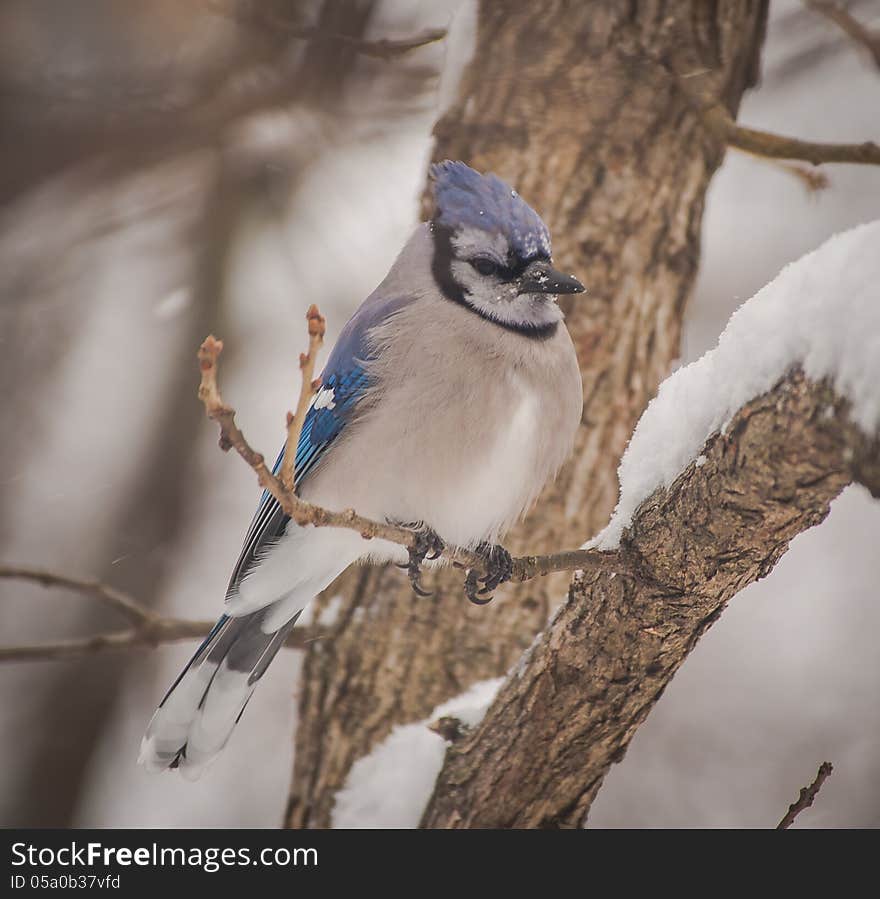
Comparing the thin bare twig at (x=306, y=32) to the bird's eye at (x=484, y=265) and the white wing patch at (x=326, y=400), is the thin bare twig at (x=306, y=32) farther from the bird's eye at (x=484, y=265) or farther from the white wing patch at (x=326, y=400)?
the white wing patch at (x=326, y=400)

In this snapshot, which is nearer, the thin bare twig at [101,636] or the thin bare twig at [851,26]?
the thin bare twig at [101,636]

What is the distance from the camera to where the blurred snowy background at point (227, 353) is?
3.42m

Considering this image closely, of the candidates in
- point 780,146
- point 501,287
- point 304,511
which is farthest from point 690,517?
point 780,146

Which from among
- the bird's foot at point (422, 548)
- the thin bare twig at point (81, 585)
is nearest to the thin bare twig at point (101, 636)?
the thin bare twig at point (81, 585)

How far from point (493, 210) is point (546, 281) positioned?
22 cm

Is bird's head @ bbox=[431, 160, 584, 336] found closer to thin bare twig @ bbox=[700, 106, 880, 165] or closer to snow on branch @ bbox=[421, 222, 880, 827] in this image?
snow on branch @ bbox=[421, 222, 880, 827]

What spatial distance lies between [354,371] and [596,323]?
2.79 ft

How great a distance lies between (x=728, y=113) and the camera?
9.75 ft

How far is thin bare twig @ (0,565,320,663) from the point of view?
2.58 metres

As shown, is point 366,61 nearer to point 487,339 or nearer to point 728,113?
point 728,113

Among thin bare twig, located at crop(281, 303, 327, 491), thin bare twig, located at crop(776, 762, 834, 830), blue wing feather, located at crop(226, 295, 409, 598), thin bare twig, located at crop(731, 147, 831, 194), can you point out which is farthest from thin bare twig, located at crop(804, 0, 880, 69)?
thin bare twig, located at crop(281, 303, 327, 491)

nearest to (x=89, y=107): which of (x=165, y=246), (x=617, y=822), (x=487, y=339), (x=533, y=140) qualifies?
(x=165, y=246)

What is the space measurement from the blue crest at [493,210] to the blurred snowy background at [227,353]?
811 mm

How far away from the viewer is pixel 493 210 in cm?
243
